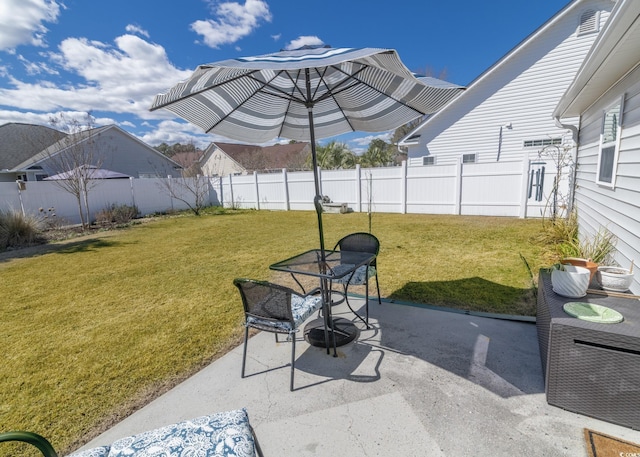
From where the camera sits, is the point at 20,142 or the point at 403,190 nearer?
the point at 403,190

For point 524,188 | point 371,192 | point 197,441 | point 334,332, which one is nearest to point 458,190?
point 524,188

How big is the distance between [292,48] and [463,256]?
4.71 metres

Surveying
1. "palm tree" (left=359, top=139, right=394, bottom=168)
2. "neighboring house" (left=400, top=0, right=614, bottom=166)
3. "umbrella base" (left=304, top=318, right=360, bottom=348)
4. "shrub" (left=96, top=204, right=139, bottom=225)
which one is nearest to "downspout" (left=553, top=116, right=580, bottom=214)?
"neighboring house" (left=400, top=0, right=614, bottom=166)

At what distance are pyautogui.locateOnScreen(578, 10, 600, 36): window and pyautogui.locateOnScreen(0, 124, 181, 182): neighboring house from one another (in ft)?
66.0

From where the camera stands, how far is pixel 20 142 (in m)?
17.8

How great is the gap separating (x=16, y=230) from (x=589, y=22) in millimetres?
18303

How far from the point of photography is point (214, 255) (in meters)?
6.68

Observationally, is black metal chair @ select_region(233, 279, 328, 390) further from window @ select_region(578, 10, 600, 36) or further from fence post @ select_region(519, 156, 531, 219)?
window @ select_region(578, 10, 600, 36)

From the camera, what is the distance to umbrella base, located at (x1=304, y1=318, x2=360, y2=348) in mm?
2932

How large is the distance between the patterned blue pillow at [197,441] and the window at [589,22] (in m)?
14.1

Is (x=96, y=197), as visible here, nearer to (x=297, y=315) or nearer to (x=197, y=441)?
(x=297, y=315)

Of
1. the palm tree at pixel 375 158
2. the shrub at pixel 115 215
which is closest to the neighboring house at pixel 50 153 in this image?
the shrub at pixel 115 215

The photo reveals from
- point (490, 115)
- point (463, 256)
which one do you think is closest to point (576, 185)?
point (463, 256)

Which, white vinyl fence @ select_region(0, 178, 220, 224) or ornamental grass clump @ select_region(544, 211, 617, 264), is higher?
white vinyl fence @ select_region(0, 178, 220, 224)
